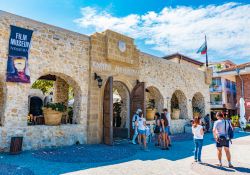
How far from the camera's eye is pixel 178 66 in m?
16.3

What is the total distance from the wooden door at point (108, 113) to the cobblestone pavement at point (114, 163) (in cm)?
143

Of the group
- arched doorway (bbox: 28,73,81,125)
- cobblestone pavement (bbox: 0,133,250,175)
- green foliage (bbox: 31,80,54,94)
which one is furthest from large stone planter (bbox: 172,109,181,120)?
green foliage (bbox: 31,80,54,94)

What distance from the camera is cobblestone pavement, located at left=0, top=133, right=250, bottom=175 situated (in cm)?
564

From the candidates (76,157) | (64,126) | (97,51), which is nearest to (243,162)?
(76,157)

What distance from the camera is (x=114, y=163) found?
6578 mm

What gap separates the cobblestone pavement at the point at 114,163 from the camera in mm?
5637

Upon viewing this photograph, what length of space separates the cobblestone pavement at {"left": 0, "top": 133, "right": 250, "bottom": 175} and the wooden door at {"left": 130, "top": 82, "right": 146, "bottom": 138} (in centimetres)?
319

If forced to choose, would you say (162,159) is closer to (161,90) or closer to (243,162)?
(243,162)

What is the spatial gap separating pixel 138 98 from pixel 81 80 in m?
3.27

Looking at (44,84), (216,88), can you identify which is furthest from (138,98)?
(216,88)

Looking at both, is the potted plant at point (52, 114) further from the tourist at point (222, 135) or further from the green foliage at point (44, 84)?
the green foliage at point (44, 84)

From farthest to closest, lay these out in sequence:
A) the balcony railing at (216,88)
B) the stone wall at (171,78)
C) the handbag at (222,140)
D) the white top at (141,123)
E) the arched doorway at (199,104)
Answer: the balcony railing at (216,88) < the arched doorway at (199,104) < the stone wall at (171,78) < the white top at (141,123) < the handbag at (222,140)

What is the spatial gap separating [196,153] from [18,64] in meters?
7.08

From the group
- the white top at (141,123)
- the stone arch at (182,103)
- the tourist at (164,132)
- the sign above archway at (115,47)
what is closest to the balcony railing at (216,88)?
the stone arch at (182,103)
